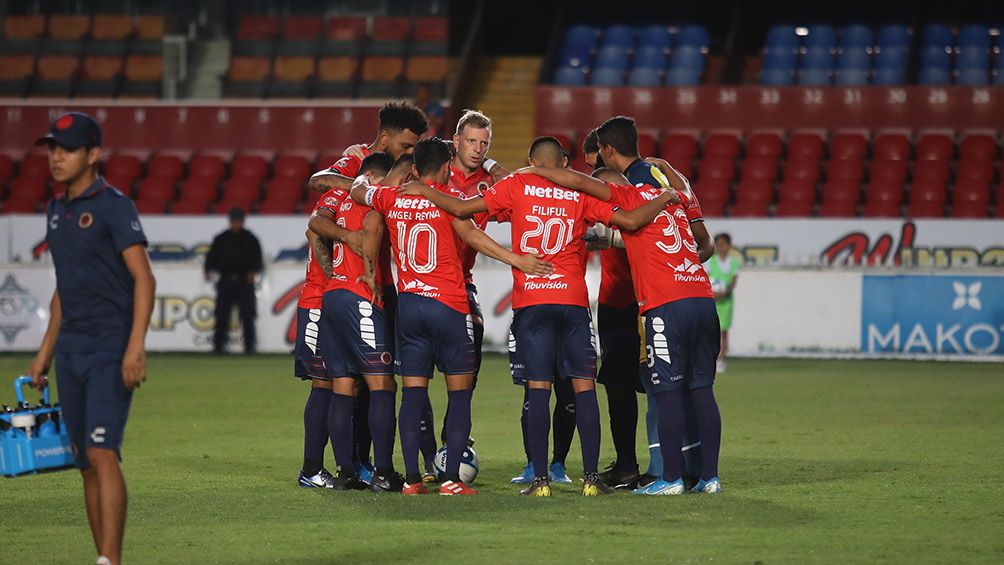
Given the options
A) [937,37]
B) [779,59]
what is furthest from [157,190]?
[937,37]

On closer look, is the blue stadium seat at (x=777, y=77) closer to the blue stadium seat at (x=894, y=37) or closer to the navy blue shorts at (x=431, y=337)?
the blue stadium seat at (x=894, y=37)

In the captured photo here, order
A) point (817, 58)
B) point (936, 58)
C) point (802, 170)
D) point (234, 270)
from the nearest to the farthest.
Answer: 1. point (234, 270)
2. point (802, 170)
3. point (936, 58)
4. point (817, 58)

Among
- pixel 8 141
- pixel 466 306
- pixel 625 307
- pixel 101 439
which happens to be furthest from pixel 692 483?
pixel 8 141

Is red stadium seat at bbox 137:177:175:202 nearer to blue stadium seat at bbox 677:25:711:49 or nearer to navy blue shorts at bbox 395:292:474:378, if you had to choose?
blue stadium seat at bbox 677:25:711:49

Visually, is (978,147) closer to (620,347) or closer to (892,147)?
(892,147)

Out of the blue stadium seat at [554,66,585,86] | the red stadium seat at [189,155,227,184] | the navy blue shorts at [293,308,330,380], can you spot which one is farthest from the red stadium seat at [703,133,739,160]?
the navy blue shorts at [293,308,330,380]

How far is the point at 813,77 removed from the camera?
25906mm

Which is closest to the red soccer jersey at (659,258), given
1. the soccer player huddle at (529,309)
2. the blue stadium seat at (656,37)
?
the soccer player huddle at (529,309)

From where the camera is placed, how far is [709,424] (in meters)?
8.64

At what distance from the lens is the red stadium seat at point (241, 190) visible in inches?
971

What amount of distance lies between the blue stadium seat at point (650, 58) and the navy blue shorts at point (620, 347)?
18161 mm

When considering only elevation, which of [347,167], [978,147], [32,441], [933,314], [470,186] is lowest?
[933,314]

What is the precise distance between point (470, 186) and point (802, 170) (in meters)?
15.3

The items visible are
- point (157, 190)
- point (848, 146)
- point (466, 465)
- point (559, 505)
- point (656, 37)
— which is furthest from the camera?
point (656, 37)
